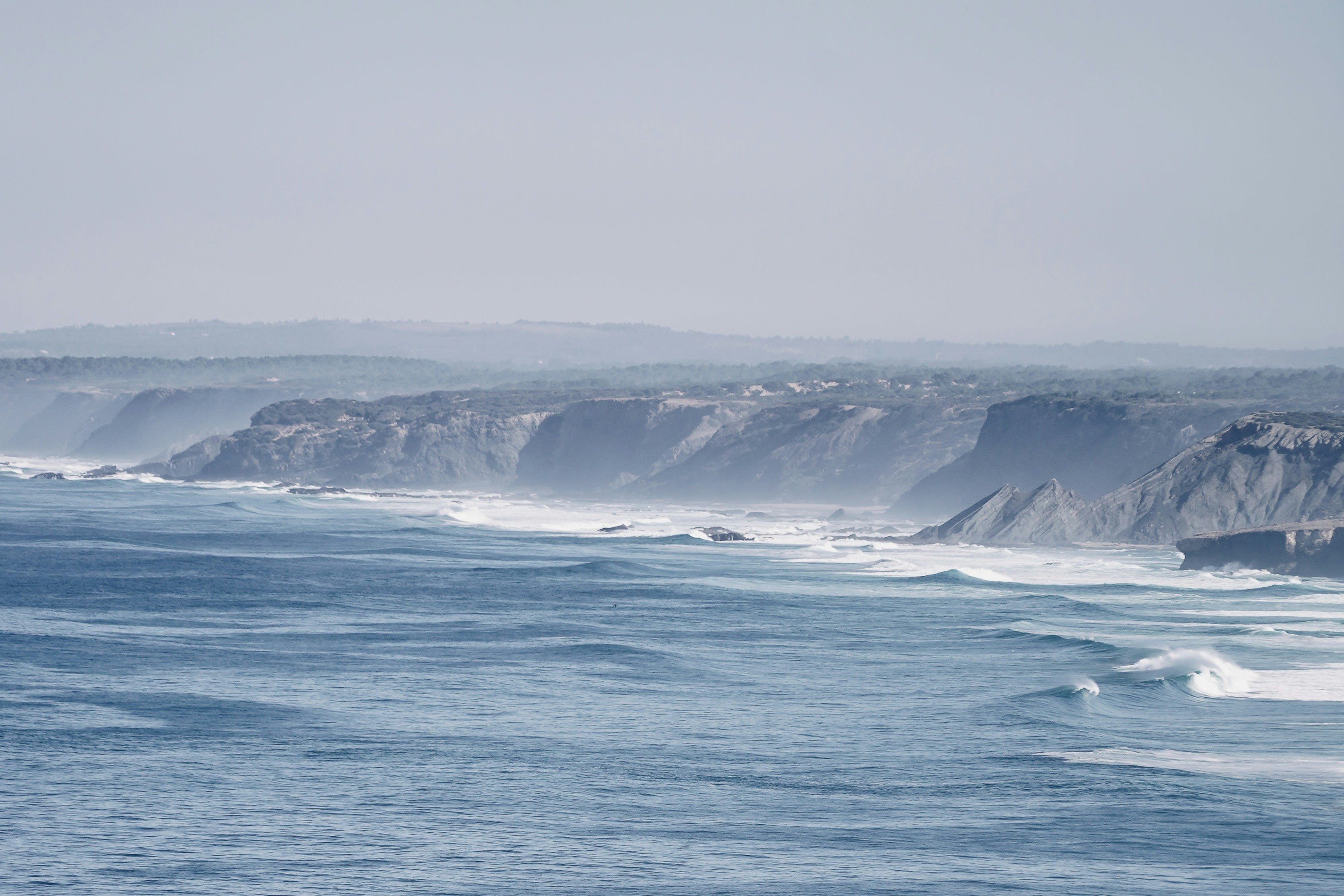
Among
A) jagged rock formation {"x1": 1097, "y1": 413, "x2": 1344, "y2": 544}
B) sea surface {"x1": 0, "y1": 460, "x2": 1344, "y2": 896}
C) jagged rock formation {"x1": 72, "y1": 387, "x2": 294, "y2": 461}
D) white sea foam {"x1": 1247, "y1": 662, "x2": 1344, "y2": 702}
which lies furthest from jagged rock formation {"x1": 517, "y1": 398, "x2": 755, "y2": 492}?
white sea foam {"x1": 1247, "y1": 662, "x2": 1344, "y2": 702}

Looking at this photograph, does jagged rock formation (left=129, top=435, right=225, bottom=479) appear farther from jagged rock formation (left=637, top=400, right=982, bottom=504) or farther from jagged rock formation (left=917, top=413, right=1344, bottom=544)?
jagged rock formation (left=917, top=413, right=1344, bottom=544)

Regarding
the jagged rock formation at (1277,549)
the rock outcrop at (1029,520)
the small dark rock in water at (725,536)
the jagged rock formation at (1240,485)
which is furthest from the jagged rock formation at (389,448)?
the jagged rock formation at (1277,549)

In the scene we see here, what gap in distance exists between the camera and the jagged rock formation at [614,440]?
4968 inches

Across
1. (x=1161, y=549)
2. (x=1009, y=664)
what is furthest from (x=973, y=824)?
(x=1161, y=549)

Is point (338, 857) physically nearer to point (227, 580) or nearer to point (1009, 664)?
point (1009, 664)

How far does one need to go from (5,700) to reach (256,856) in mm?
14643

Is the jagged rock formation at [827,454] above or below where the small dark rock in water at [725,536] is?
above

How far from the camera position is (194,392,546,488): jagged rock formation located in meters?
131

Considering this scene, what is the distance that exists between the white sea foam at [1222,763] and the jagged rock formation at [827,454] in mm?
78101

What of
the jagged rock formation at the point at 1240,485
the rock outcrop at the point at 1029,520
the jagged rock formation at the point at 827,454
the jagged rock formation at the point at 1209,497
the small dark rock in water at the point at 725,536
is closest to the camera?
the jagged rock formation at the point at 1240,485

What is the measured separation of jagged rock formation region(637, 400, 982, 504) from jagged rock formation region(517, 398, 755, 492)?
3.86 m

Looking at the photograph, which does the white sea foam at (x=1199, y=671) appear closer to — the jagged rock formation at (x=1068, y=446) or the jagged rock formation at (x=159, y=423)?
the jagged rock formation at (x=1068, y=446)

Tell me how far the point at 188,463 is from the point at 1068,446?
85978 millimetres

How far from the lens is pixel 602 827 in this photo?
80.0 ft
